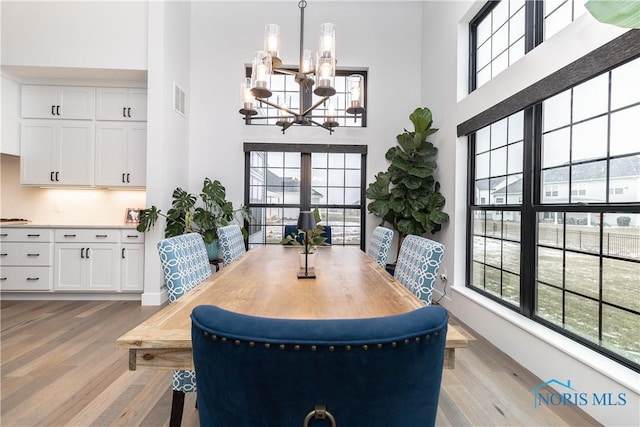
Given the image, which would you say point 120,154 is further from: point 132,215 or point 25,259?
point 25,259

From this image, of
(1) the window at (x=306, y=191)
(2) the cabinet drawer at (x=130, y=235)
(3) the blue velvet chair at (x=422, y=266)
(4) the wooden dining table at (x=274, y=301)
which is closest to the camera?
(4) the wooden dining table at (x=274, y=301)

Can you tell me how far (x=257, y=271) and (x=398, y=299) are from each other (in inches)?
37.6

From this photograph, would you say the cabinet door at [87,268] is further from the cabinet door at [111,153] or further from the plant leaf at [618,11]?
the plant leaf at [618,11]

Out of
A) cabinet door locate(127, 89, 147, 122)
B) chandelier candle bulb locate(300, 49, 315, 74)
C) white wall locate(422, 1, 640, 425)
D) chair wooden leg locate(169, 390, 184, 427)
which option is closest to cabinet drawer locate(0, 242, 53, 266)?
cabinet door locate(127, 89, 147, 122)

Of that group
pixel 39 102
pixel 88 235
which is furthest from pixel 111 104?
pixel 88 235

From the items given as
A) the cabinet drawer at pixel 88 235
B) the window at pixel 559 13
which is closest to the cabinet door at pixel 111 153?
the cabinet drawer at pixel 88 235

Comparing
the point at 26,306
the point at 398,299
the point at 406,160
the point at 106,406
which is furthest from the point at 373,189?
the point at 26,306

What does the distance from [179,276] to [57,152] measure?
149 inches

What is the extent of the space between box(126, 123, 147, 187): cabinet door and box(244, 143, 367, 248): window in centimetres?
145

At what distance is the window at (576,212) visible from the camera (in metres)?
1.79

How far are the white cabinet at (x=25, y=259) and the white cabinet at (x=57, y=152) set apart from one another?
71cm

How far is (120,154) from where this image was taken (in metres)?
4.09

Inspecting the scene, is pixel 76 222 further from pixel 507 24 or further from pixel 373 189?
pixel 507 24

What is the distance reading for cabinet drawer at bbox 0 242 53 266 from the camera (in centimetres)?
375
